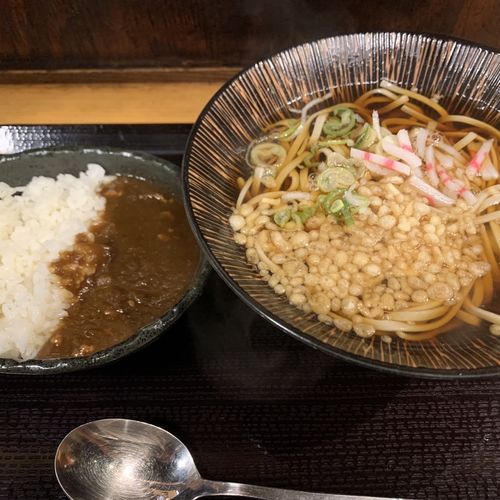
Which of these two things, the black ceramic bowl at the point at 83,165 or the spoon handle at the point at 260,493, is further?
the black ceramic bowl at the point at 83,165

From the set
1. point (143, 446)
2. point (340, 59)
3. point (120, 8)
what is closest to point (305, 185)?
point (340, 59)

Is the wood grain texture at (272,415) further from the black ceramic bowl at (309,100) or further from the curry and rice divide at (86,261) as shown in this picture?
the black ceramic bowl at (309,100)

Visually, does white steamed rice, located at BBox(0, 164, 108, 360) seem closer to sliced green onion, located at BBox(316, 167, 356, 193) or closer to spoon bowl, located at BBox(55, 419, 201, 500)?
spoon bowl, located at BBox(55, 419, 201, 500)

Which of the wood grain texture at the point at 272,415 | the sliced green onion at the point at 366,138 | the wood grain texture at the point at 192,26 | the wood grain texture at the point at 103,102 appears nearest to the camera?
the wood grain texture at the point at 272,415

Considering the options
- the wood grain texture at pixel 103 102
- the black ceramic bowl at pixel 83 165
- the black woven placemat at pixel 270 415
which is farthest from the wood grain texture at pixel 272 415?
the wood grain texture at pixel 103 102

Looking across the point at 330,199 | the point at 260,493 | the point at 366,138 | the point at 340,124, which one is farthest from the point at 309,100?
the point at 260,493

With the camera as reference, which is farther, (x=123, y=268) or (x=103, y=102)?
(x=103, y=102)

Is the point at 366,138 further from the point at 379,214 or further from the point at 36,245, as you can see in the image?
the point at 36,245

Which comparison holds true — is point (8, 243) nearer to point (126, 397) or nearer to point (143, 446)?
point (126, 397)
